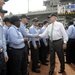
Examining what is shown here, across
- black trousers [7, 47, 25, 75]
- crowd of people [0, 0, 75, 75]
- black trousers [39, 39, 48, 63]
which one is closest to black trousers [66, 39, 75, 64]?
crowd of people [0, 0, 75, 75]

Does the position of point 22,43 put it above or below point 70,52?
above

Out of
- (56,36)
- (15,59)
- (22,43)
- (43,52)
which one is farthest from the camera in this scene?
(43,52)

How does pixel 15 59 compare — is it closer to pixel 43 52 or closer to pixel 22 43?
pixel 22 43

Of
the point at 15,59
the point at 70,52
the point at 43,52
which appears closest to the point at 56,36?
the point at 15,59

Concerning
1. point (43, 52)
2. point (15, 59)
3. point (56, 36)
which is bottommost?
point (43, 52)

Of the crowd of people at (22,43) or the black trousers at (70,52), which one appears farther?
the black trousers at (70,52)

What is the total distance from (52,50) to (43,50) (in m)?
2.75

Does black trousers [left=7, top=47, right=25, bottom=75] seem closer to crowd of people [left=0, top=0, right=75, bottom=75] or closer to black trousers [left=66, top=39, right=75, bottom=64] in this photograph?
crowd of people [left=0, top=0, right=75, bottom=75]

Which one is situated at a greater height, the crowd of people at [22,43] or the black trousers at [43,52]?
the crowd of people at [22,43]

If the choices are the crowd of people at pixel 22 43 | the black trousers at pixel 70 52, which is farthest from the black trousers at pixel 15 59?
the black trousers at pixel 70 52

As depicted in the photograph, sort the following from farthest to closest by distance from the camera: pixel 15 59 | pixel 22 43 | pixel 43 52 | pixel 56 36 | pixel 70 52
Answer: pixel 43 52 → pixel 70 52 → pixel 56 36 → pixel 22 43 → pixel 15 59

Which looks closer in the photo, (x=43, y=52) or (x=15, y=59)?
(x=15, y=59)

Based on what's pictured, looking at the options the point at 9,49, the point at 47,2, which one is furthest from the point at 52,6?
the point at 9,49

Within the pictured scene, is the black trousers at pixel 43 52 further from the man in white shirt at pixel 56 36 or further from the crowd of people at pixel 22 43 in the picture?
the man in white shirt at pixel 56 36
